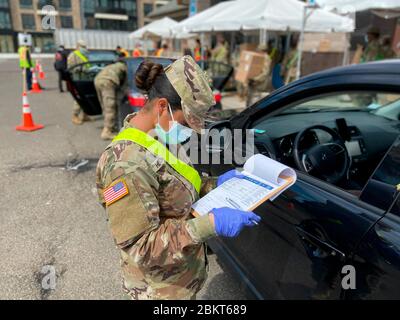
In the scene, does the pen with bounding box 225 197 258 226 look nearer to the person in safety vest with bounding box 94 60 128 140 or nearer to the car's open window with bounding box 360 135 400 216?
the car's open window with bounding box 360 135 400 216

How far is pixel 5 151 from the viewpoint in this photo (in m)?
5.51

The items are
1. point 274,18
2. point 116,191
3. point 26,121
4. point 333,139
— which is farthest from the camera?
point 274,18

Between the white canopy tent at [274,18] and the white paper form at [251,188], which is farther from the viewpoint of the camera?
the white canopy tent at [274,18]

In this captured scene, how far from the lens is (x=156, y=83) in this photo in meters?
1.26

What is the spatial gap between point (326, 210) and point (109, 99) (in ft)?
16.9

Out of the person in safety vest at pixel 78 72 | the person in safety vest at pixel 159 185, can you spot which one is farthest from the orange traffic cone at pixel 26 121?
the person in safety vest at pixel 159 185

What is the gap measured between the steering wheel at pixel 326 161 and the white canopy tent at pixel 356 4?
17.3 feet

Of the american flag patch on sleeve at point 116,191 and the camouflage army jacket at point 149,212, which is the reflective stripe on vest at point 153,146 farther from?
the american flag patch on sleeve at point 116,191

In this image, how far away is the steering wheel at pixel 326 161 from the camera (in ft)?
6.08

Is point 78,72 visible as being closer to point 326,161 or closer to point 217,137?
point 217,137

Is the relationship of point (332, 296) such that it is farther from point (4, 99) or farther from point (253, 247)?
point (4, 99)

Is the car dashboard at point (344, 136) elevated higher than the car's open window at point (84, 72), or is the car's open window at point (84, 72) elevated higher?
the car's open window at point (84, 72)

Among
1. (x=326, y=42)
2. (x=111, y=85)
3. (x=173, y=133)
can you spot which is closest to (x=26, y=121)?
(x=111, y=85)
